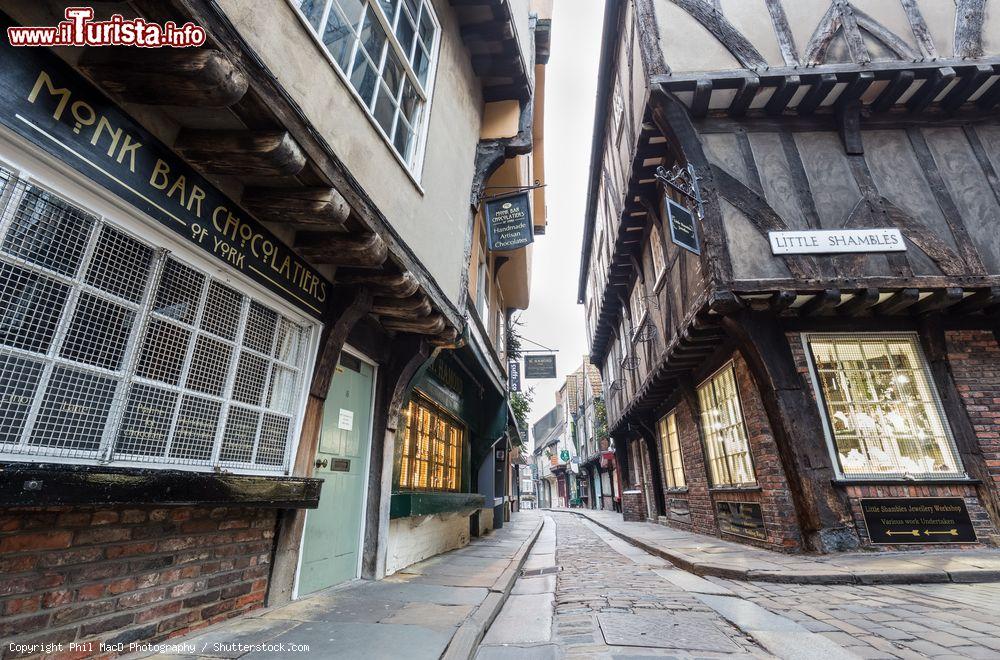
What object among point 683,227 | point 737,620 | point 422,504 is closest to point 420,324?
point 422,504

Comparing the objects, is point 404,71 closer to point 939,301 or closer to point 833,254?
point 833,254

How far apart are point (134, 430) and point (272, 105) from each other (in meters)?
1.90

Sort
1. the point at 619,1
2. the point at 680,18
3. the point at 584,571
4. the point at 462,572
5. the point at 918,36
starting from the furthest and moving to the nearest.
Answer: the point at 619,1
the point at 680,18
the point at 918,36
the point at 584,571
the point at 462,572

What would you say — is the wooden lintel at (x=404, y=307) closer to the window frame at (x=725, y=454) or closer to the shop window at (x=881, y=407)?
the window frame at (x=725, y=454)

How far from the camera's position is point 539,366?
46.3ft

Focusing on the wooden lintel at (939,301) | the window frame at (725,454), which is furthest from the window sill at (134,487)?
the wooden lintel at (939,301)

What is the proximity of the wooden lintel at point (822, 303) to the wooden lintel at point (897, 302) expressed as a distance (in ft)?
2.34

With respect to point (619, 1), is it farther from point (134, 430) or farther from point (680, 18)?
point (134, 430)

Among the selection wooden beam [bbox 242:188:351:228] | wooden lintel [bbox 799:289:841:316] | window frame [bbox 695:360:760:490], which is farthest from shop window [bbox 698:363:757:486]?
wooden beam [bbox 242:188:351:228]

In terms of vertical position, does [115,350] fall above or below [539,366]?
below

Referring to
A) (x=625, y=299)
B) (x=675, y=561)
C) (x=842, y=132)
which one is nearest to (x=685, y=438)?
(x=675, y=561)

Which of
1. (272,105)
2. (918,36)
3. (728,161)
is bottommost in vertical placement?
(272,105)

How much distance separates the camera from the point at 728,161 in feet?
23.9

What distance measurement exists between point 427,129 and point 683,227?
13.9 ft
